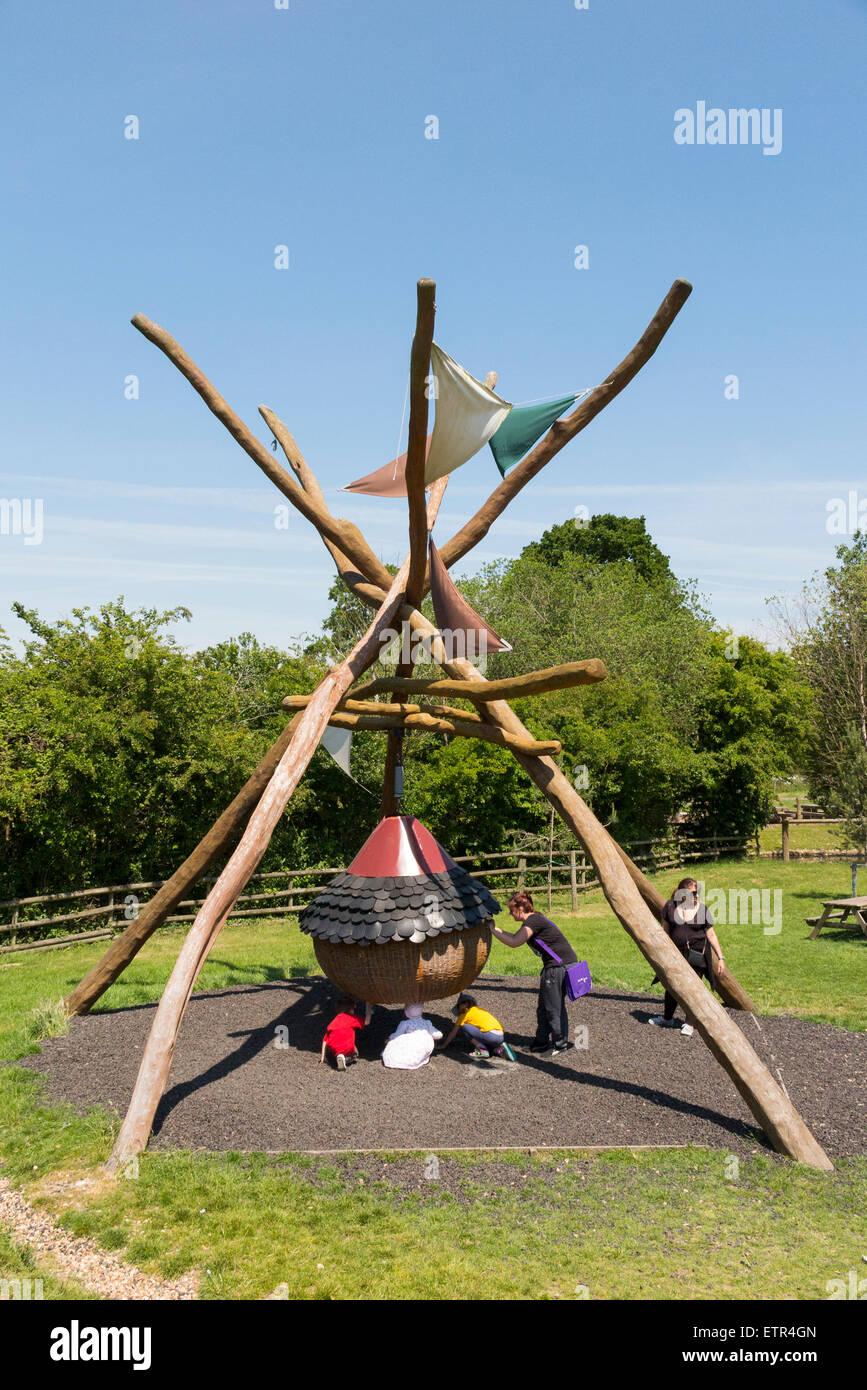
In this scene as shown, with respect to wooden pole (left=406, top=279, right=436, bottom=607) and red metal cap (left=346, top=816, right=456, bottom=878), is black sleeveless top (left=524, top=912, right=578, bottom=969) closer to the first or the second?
red metal cap (left=346, top=816, right=456, bottom=878)

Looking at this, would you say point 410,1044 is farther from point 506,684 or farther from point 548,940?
point 506,684

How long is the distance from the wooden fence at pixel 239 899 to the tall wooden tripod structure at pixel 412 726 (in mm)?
6481

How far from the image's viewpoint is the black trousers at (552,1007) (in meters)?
8.32

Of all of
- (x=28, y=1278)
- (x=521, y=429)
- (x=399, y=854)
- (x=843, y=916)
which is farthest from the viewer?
(x=843, y=916)

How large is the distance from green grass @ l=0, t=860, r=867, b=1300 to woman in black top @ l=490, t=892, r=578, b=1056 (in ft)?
6.69

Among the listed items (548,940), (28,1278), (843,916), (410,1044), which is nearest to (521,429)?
(548,940)

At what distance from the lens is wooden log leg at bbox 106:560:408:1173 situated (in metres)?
6.24

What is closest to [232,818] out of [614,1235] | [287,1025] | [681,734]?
[287,1025]

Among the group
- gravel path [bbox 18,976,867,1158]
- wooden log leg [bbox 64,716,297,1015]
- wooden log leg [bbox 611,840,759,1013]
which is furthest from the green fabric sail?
gravel path [bbox 18,976,867,1158]

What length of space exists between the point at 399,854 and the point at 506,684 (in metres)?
2.15

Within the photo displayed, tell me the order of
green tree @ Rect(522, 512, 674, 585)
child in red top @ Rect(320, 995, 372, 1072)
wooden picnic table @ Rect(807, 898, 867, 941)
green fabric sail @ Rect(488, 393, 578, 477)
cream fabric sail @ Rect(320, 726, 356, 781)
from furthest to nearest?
green tree @ Rect(522, 512, 674, 585)
wooden picnic table @ Rect(807, 898, 867, 941)
cream fabric sail @ Rect(320, 726, 356, 781)
green fabric sail @ Rect(488, 393, 578, 477)
child in red top @ Rect(320, 995, 372, 1072)

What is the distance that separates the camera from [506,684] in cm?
724
